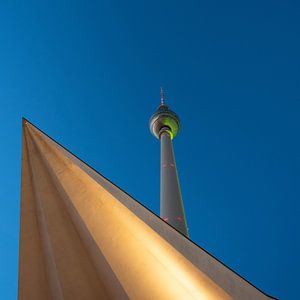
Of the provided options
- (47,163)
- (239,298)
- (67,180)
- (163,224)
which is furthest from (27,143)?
(239,298)

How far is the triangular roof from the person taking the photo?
321 inches

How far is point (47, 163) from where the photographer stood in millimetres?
10523

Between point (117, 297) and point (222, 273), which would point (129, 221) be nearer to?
point (117, 297)

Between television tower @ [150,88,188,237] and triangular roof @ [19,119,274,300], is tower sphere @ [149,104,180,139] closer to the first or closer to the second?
television tower @ [150,88,188,237]

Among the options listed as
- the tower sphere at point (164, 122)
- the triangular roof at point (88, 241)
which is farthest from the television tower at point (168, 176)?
the triangular roof at point (88, 241)

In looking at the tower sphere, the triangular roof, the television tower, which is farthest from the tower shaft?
the triangular roof

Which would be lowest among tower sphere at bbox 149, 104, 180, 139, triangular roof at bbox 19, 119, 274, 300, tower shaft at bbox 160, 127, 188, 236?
triangular roof at bbox 19, 119, 274, 300

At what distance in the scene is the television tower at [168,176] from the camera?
2695 centimetres

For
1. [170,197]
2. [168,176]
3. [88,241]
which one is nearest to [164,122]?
[168,176]

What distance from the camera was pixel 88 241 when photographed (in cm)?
977

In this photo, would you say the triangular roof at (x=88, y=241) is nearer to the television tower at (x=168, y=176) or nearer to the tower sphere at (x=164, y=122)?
the television tower at (x=168, y=176)

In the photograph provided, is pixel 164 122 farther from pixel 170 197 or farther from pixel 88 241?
pixel 88 241

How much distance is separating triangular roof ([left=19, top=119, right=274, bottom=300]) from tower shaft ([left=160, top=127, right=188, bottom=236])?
1630 cm

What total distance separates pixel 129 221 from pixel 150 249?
2.79 feet
